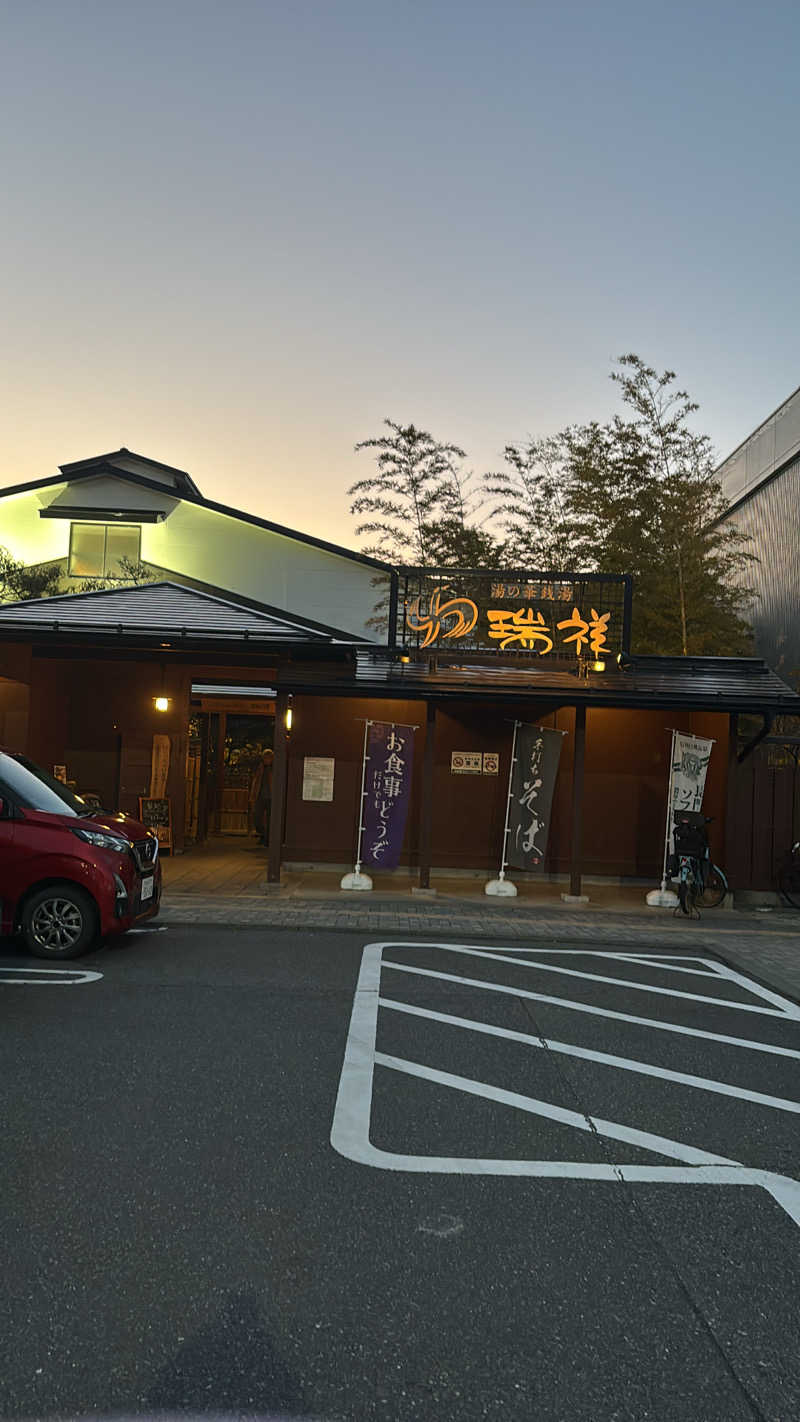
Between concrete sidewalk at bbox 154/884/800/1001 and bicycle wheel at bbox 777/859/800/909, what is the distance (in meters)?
0.37

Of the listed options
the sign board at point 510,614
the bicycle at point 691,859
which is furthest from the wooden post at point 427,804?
the bicycle at point 691,859

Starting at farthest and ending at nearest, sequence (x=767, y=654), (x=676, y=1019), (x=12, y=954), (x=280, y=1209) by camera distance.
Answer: (x=767, y=654) → (x=12, y=954) → (x=676, y=1019) → (x=280, y=1209)

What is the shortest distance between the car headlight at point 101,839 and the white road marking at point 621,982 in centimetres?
320

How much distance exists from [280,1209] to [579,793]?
9.36 meters

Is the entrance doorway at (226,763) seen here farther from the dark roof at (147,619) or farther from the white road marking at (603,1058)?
the white road marking at (603,1058)

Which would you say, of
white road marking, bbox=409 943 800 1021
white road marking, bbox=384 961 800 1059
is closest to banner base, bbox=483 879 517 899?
white road marking, bbox=409 943 800 1021

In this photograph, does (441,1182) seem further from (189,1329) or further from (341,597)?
(341,597)

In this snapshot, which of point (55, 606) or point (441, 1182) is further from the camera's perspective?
point (55, 606)

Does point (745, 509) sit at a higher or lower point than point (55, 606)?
higher

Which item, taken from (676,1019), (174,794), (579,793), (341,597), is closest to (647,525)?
(341,597)

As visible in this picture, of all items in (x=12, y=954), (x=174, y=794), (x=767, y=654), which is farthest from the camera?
(x=767, y=654)

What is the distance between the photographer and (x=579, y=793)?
1240cm

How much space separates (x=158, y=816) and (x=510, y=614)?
6456 millimetres

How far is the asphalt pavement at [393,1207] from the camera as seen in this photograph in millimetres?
2547
